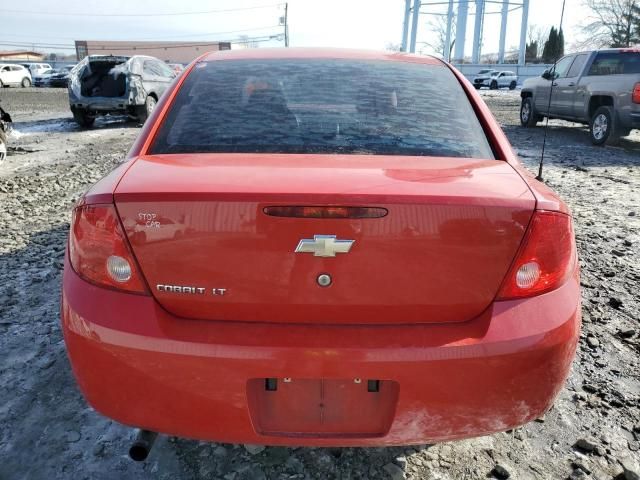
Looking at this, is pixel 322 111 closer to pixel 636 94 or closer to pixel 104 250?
pixel 104 250

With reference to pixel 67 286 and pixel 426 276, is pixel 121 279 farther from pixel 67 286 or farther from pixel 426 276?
pixel 426 276

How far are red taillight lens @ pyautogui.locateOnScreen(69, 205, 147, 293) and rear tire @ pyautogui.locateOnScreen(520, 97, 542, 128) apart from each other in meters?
13.7

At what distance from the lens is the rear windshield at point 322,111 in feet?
6.60

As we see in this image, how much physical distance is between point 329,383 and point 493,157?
111cm

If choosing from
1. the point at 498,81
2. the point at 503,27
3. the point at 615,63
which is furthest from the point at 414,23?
the point at 615,63

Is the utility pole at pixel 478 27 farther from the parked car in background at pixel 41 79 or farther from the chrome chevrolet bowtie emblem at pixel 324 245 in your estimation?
the chrome chevrolet bowtie emblem at pixel 324 245

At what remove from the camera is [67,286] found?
1687mm

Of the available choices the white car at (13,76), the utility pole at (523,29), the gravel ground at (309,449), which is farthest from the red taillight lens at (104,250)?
the utility pole at (523,29)

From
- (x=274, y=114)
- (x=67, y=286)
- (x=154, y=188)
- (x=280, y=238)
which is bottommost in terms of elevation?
(x=67, y=286)

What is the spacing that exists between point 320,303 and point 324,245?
187 mm

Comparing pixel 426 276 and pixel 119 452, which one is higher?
pixel 426 276

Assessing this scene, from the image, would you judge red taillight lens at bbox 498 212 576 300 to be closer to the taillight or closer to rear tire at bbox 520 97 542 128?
the taillight

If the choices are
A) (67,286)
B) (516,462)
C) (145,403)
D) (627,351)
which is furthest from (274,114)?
(627,351)

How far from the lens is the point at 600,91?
10.2 m
